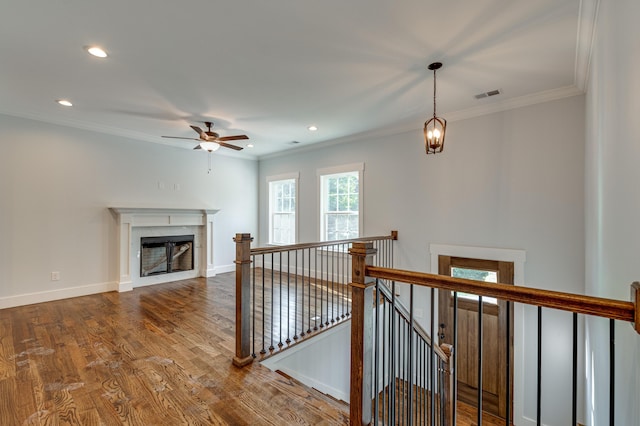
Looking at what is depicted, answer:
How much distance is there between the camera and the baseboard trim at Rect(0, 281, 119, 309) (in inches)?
158

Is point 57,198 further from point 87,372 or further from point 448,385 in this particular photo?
point 448,385

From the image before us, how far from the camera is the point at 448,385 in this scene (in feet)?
9.28

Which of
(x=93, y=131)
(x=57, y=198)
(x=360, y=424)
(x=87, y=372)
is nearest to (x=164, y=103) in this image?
(x=93, y=131)

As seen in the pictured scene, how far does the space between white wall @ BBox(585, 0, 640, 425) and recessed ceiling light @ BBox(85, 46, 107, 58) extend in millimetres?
3524

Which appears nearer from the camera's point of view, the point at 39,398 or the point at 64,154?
the point at 39,398

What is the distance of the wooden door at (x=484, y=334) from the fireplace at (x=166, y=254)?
4684mm

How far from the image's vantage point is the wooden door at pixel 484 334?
363 centimetres

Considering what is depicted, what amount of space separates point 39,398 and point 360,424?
7.52ft

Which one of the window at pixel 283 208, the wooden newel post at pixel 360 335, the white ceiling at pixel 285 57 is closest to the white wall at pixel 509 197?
the white ceiling at pixel 285 57

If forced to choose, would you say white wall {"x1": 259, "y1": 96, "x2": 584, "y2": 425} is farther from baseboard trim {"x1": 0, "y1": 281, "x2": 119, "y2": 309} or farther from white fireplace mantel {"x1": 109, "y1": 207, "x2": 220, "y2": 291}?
baseboard trim {"x1": 0, "y1": 281, "x2": 119, "y2": 309}

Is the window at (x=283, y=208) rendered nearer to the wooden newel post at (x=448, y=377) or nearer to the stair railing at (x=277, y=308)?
the stair railing at (x=277, y=308)

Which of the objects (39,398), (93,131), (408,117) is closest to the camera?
(39,398)

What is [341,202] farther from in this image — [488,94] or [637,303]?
[637,303]

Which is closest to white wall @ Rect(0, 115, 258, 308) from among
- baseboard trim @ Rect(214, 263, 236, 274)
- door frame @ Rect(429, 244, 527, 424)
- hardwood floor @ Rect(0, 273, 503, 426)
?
hardwood floor @ Rect(0, 273, 503, 426)
